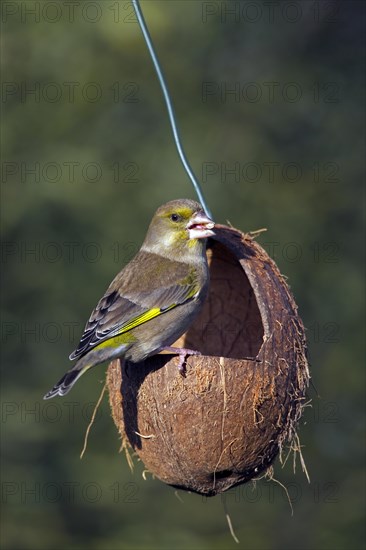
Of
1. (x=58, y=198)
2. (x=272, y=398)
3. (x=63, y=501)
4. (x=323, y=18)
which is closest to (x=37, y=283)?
(x=58, y=198)

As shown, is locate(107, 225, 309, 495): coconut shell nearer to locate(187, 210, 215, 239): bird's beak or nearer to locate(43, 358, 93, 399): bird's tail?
locate(187, 210, 215, 239): bird's beak

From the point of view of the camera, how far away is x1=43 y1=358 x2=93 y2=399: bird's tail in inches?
282

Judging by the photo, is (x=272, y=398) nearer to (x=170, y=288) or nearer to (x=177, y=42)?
(x=170, y=288)

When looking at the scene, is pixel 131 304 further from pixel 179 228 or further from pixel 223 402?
pixel 223 402

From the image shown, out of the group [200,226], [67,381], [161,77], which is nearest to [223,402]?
[67,381]

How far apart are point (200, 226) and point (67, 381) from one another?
1.50 meters

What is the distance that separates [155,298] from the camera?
778 cm

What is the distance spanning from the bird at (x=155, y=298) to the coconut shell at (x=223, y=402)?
17 centimetres

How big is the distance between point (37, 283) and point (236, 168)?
259 cm

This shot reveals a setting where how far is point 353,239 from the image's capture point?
1349cm

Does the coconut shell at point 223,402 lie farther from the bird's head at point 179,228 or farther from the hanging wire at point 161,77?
the hanging wire at point 161,77

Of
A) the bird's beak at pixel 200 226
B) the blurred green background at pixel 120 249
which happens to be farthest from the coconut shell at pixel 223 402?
the blurred green background at pixel 120 249

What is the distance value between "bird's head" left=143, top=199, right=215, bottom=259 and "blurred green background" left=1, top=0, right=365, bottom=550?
14.4 feet

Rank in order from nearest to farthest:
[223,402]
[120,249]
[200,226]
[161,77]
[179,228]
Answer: [223,402]
[161,77]
[200,226]
[179,228]
[120,249]
